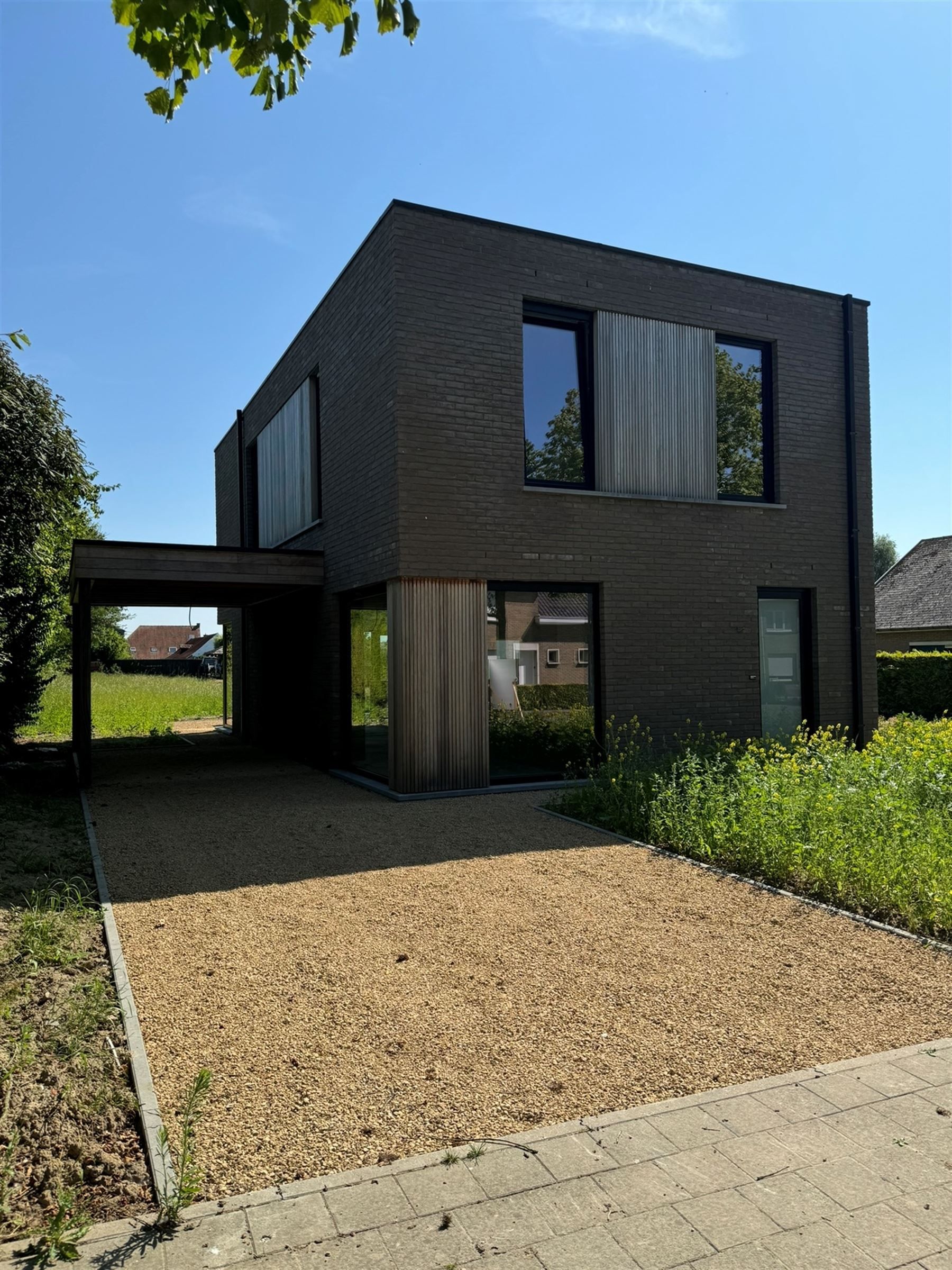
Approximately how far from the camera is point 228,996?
12.8ft

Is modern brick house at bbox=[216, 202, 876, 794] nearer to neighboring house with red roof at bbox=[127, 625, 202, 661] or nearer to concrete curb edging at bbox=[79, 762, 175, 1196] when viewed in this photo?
concrete curb edging at bbox=[79, 762, 175, 1196]

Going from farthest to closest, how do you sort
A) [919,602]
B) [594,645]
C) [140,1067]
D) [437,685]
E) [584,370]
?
[919,602] → [584,370] → [594,645] → [437,685] → [140,1067]

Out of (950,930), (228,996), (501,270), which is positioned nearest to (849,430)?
(501,270)

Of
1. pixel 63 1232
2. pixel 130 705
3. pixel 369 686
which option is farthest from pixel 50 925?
A: pixel 130 705

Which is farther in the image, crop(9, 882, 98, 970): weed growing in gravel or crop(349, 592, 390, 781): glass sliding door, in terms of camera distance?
crop(349, 592, 390, 781): glass sliding door

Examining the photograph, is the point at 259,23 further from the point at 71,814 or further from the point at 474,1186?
the point at 71,814

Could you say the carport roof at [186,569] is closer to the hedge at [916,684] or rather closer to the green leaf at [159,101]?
the green leaf at [159,101]

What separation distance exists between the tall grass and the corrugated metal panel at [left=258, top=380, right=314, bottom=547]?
20.0ft

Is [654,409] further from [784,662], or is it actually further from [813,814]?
[813,814]

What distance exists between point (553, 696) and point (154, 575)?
478 cm

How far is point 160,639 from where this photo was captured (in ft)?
269

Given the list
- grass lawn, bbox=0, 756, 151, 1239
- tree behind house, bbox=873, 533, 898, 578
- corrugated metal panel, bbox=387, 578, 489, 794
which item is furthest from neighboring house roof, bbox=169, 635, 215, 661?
grass lawn, bbox=0, 756, 151, 1239

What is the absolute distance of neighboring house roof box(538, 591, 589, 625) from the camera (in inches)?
385

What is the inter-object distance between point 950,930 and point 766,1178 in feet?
8.98
